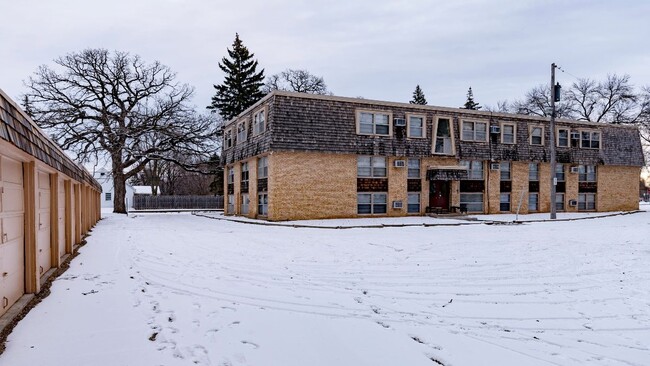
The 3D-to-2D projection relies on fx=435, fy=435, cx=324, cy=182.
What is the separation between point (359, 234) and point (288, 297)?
29.8 ft

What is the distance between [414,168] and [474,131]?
4.40m

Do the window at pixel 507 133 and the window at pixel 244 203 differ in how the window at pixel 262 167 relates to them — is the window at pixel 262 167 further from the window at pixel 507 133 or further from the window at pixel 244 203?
the window at pixel 507 133

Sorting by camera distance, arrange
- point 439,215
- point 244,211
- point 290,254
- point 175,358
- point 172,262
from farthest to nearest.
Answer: point 244,211 → point 439,215 → point 290,254 → point 172,262 → point 175,358

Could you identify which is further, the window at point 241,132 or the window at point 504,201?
the window at point 504,201

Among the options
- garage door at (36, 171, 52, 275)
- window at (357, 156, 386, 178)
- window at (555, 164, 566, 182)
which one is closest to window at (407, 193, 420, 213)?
window at (357, 156, 386, 178)

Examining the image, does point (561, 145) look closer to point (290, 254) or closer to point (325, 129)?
point (325, 129)

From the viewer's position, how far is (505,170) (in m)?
25.7

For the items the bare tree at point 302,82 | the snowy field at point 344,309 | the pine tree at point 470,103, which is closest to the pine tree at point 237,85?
the bare tree at point 302,82

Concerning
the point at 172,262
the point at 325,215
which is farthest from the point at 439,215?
the point at 172,262

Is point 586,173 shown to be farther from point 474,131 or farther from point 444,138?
point 444,138

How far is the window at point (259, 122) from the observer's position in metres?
21.5

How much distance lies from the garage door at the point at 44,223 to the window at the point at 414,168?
58.9 feet

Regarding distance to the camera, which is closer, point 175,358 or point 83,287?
point 175,358

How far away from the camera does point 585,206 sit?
2848 centimetres
